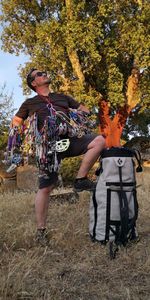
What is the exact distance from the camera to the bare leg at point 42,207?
4.52m

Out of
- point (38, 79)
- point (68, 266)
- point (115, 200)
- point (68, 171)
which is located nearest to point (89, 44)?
point (68, 171)

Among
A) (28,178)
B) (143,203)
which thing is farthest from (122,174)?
(28,178)

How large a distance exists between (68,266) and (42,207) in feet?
3.21

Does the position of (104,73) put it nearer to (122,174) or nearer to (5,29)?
(5,29)

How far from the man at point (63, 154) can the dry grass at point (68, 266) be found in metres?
0.27

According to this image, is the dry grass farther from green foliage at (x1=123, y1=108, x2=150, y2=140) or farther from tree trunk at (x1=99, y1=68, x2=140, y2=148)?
green foliage at (x1=123, y1=108, x2=150, y2=140)

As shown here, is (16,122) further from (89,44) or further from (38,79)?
(89,44)

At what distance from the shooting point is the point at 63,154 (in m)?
4.55

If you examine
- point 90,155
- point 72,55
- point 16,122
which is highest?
point 72,55

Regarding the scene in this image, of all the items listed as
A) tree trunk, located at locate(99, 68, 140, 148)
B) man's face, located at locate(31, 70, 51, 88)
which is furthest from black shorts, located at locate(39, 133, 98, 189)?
tree trunk, located at locate(99, 68, 140, 148)

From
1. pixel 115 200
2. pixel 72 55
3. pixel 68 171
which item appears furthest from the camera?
pixel 72 55

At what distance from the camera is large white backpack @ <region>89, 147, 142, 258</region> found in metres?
4.30

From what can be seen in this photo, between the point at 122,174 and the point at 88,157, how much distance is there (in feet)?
Answer: 1.20

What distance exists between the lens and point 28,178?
41.3 feet
